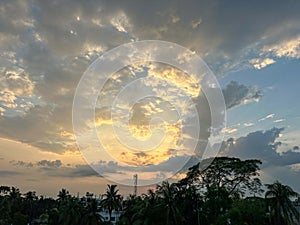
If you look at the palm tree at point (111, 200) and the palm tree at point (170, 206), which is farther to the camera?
the palm tree at point (111, 200)

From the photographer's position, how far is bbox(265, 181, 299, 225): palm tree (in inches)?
1469

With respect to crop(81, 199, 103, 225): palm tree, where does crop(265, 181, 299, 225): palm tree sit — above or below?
above

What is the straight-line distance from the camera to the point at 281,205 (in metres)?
37.6

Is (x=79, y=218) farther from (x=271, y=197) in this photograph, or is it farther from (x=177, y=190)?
(x=271, y=197)

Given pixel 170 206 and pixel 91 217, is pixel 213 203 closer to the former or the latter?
pixel 170 206

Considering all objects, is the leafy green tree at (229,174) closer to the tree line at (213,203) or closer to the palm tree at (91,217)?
the tree line at (213,203)

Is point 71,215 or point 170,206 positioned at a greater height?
point 170,206

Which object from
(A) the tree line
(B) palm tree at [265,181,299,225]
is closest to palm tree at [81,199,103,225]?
(A) the tree line

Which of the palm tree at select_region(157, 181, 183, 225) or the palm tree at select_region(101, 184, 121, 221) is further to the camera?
the palm tree at select_region(101, 184, 121, 221)

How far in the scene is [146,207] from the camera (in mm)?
45344

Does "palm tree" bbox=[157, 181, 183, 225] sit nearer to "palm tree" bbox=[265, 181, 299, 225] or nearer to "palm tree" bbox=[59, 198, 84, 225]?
"palm tree" bbox=[265, 181, 299, 225]

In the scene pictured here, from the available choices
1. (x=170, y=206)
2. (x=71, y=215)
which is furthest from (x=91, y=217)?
(x=170, y=206)

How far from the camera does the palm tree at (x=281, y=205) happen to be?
37.3 metres

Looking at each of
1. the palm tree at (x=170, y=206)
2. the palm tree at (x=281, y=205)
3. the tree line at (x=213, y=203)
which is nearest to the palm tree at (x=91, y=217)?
Answer: the tree line at (x=213, y=203)
